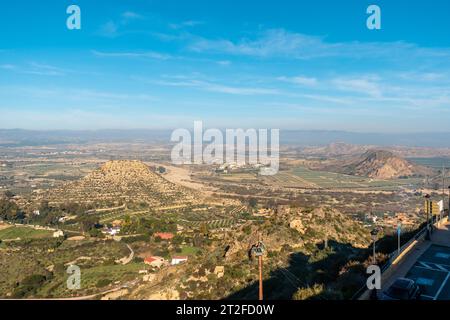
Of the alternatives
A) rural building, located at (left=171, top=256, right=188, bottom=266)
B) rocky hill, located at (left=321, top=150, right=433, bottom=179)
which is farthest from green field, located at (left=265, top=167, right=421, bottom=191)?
rural building, located at (left=171, top=256, right=188, bottom=266)

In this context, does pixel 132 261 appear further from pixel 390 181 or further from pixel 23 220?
pixel 390 181

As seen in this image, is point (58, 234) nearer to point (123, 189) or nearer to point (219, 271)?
point (123, 189)

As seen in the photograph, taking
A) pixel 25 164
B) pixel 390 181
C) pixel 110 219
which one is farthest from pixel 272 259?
pixel 25 164

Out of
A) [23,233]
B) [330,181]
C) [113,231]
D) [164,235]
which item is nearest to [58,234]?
[23,233]

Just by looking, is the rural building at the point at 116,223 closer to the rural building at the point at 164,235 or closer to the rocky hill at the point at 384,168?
the rural building at the point at 164,235

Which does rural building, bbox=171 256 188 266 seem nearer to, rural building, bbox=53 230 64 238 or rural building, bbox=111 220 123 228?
rural building, bbox=111 220 123 228

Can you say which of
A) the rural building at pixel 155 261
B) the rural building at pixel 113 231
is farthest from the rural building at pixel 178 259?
the rural building at pixel 113 231
